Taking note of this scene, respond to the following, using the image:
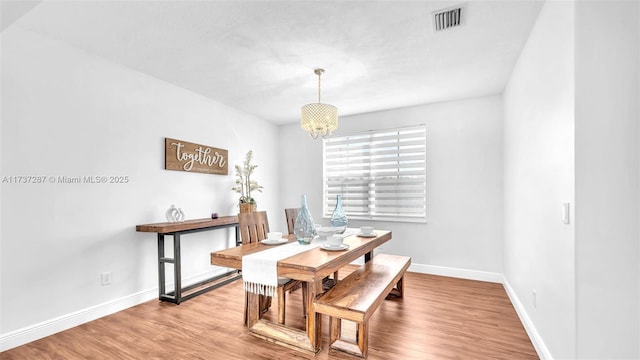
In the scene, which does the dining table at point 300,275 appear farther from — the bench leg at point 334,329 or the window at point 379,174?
the window at point 379,174

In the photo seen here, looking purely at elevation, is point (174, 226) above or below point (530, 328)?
above

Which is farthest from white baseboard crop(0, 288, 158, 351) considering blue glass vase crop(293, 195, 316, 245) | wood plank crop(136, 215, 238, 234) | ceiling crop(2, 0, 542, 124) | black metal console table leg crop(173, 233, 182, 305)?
ceiling crop(2, 0, 542, 124)

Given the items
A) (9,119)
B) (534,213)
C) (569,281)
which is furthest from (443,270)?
(9,119)

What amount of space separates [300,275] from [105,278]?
7.05 feet

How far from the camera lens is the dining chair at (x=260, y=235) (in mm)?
2459

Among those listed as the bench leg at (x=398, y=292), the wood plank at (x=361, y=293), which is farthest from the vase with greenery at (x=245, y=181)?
the bench leg at (x=398, y=292)

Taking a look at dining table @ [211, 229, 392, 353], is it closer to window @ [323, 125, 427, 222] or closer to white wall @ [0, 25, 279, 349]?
white wall @ [0, 25, 279, 349]

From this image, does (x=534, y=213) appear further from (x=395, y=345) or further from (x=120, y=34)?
(x=120, y=34)

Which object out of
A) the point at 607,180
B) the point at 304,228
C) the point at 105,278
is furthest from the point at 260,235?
the point at 607,180

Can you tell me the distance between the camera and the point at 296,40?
2416mm

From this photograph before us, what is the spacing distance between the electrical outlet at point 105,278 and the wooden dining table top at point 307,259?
137cm

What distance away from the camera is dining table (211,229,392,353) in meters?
1.98

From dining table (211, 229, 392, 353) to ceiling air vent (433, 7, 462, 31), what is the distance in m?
1.85

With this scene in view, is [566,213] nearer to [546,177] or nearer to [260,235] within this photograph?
[546,177]
